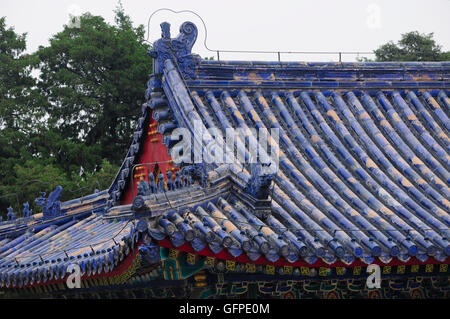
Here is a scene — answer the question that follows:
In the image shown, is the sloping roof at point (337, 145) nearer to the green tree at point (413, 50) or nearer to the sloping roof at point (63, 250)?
the sloping roof at point (63, 250)

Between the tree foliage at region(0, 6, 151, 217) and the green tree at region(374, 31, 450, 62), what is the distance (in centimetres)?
1044

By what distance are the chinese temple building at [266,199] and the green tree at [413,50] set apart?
865 inches

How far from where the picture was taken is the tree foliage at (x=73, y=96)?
3241 cm

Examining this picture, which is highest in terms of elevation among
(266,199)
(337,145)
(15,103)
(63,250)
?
(15,103)

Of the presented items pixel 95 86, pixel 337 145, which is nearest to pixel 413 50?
pixel 95 86

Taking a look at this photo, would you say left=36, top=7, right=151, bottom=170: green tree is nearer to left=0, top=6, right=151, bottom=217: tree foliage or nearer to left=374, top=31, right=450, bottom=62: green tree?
left=0, top=6, right=151, bottom=217: tree foliage

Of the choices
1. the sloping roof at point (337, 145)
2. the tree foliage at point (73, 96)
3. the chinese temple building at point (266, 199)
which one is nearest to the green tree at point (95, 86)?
A: the tree foliage at point (73, 96)

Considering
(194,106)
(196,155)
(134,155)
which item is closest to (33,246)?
(134,155)

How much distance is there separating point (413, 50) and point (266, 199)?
2797 cm

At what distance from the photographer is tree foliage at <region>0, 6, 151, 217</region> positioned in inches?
1276

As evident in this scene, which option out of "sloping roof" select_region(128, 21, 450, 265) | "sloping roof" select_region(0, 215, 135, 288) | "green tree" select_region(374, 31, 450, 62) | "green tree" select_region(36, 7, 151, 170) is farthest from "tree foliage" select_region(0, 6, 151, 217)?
"sloping roof" select_region(128, 21, 450, 265)

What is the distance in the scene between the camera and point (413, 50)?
3653 centimetres

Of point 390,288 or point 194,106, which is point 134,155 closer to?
point 194,106

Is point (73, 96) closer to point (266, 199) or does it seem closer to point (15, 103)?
point (15, 103)
